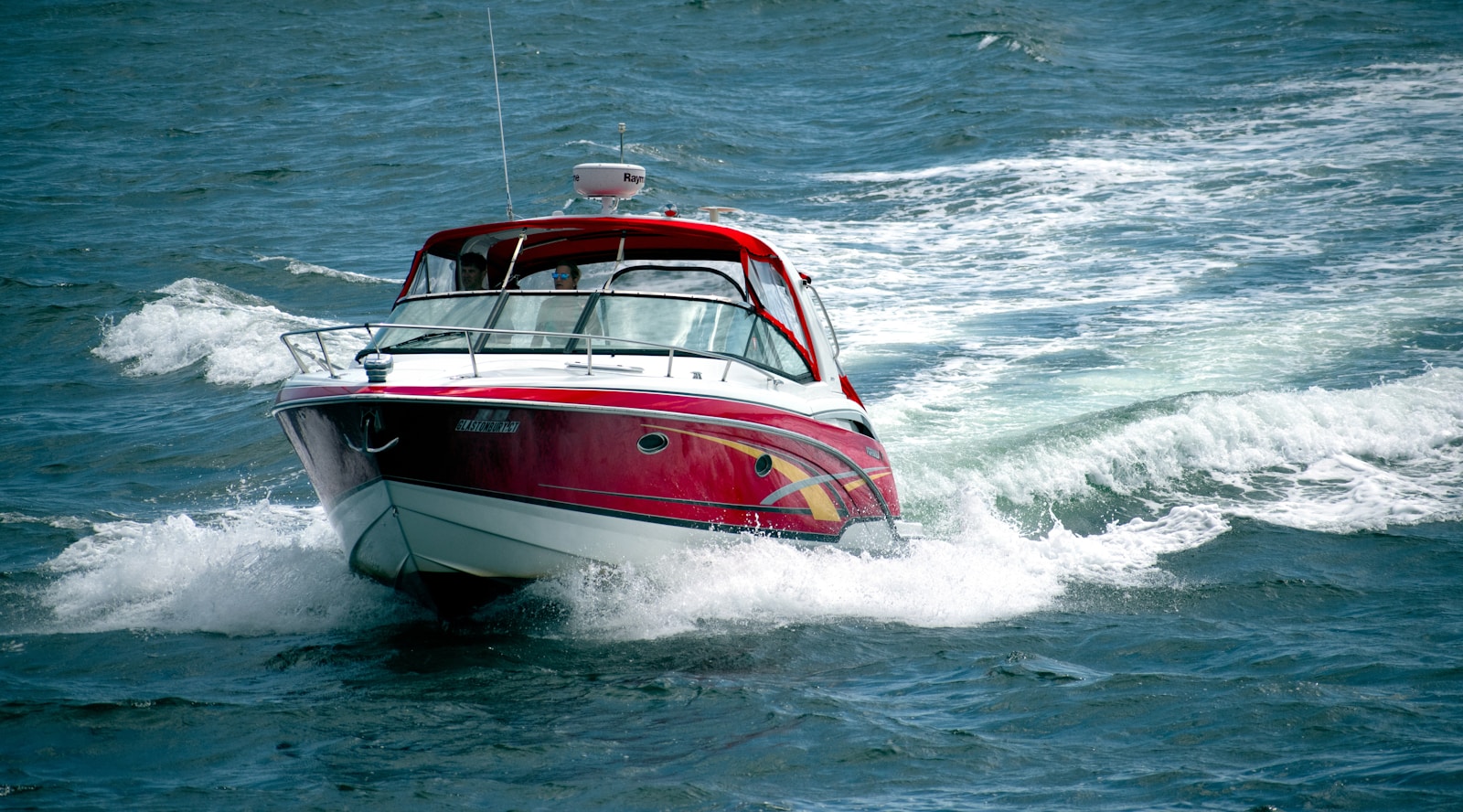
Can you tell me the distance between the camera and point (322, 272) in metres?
17.0

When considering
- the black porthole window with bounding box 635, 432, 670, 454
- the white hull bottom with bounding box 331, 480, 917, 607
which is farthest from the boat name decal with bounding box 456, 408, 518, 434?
the black porthole window with bounding box 635, 432, 670, 454

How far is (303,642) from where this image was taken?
6531 millimetres

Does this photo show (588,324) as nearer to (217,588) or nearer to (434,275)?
(434,275)

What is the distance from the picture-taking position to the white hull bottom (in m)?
6.00

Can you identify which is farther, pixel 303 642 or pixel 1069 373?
A: pixel 1069 373

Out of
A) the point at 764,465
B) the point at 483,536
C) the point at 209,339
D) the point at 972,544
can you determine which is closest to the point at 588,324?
the point at 764,465

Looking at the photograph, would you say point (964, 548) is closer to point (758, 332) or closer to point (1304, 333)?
point (758, 332)

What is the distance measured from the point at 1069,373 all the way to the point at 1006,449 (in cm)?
233

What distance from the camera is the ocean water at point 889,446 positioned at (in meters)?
5.02

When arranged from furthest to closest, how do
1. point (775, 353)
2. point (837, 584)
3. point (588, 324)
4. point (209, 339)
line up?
1. point (209, 339)
2. point (775, 353)
3. point (837, 584)
4. point (588, 324)

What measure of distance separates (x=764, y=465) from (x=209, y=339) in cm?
1029

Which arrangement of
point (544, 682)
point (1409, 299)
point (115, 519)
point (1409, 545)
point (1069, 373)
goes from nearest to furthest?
point (544, 682) → point (1409, 545) → point (115, 519) → point (1069, 373) → point (1409, 299)

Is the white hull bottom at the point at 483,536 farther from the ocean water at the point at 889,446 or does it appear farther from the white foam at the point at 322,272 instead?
the white foam at the point at 322,272

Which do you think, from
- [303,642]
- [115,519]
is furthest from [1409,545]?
[115,519]
